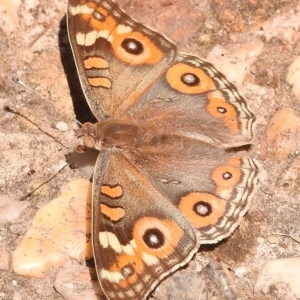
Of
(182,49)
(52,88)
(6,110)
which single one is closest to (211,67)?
(182,49)

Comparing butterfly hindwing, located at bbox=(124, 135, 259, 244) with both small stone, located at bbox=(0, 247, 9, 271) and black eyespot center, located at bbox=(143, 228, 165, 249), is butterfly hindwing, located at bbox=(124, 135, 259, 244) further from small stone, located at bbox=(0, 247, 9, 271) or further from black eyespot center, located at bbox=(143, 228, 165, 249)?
small stone, located at bbox=(0, 247, 9, 271)

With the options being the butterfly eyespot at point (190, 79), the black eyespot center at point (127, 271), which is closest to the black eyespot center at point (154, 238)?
the black eyespot center at point (127, 271)

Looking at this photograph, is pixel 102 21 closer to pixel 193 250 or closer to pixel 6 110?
pixel 6 110

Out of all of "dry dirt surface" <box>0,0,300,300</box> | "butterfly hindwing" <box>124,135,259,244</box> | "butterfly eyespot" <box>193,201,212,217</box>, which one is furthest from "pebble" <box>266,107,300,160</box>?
"butterfly eyespot" <box>193,201,212,217</box>

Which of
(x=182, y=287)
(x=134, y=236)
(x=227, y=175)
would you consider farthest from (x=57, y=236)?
(x=227, y=175)

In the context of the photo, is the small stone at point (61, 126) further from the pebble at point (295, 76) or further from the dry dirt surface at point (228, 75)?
the pebble at point (295, 76)

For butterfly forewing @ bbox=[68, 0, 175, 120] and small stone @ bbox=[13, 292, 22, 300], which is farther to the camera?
butterfly forewing @ bbox=[68, 0, 175, 120]
